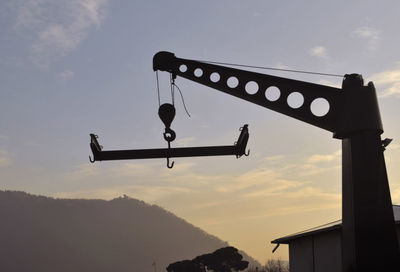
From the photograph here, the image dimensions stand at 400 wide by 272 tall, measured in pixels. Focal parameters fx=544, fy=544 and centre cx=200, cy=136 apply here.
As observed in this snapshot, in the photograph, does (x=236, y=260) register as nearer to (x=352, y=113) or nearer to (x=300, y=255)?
(x=300, y=255)

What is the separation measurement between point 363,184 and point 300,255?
50.5ft

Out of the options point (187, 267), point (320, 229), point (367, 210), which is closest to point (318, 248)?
point (320, 229)

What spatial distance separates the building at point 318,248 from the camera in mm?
18736

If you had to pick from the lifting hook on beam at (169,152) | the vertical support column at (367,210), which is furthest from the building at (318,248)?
the lifting hook on beam at (169,152)

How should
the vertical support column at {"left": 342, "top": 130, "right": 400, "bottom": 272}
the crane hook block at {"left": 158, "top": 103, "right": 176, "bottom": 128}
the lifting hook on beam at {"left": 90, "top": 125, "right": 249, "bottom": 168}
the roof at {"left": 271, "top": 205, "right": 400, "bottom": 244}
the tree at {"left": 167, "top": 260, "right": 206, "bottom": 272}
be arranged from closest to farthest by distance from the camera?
1. the vertical support column at {"left": 342, "top": 130, "right": 400, "bottom": 272}
2. the lifting hook on beam at {"left": 90, "top": 125, "right": 249, "bottom": 168}
3. the crane hook block at {"left": 158, "top": 103, "right": 176, "bottom": 128}
4. the roof at {"left": 271, "top": 205, "right": 400, "bottom": 244}
5. the tree at {"left": 167, "top": 260, "right": 206, "bottom": 272}

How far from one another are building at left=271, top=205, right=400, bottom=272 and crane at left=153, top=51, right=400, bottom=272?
9.26 metres

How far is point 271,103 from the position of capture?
9.08 m

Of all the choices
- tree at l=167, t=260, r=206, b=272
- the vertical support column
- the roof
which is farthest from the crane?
tree at l=167, t=260, r=206, b=272

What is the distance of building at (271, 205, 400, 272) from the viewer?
18.7 meters

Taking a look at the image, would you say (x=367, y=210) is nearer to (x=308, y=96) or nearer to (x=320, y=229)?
(x=308, y=96)

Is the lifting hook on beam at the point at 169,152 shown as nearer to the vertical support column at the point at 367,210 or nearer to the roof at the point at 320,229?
the vertical support column at the point at 367,210

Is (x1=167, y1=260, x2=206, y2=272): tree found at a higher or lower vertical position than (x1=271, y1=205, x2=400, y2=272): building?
higher

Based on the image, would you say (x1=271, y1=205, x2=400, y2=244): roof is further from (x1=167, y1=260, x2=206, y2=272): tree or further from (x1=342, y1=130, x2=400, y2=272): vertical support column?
(x1=167, y1=260, x2=206, y2=272): tree

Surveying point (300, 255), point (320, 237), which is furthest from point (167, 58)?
point (300, 255)
